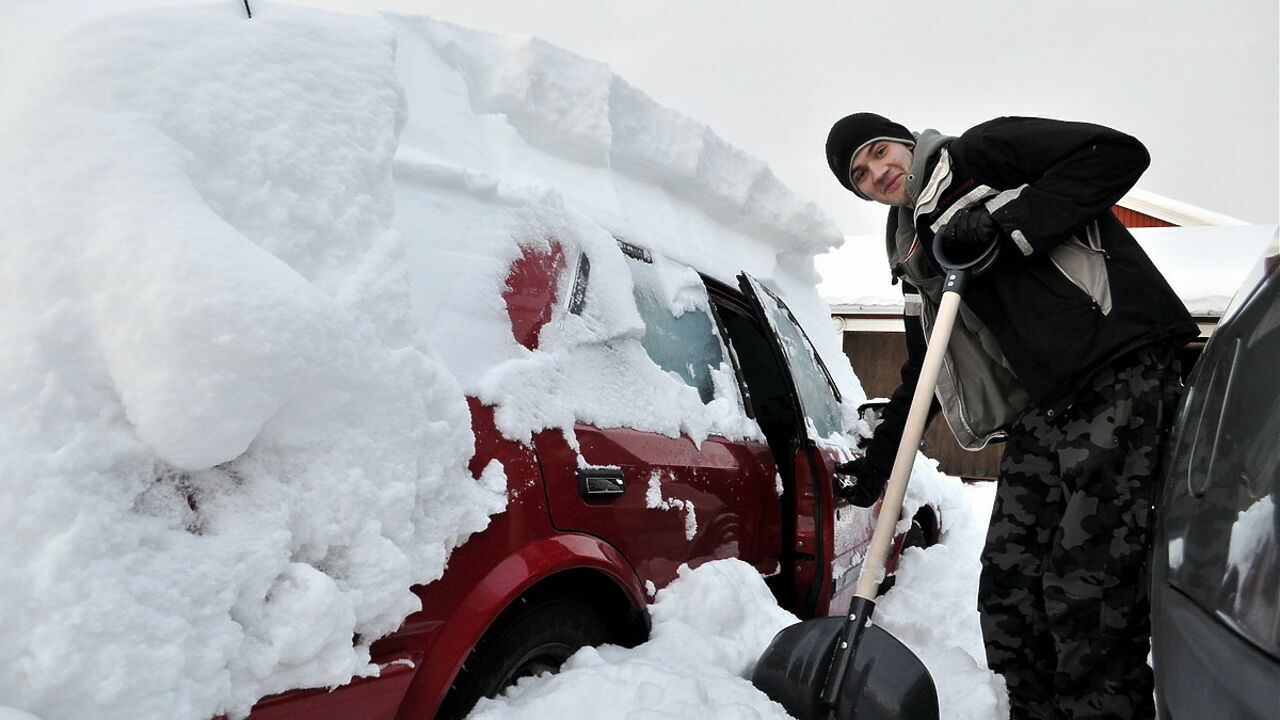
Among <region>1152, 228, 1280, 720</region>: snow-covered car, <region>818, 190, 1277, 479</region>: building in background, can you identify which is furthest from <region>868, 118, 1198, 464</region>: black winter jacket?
<region>818, 190, 1277, 479</region>: building in background

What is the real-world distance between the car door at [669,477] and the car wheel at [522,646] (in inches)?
7.1

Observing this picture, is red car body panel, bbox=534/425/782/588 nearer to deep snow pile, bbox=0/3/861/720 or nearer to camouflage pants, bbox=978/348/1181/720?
deep snow pile, bbox=0/3/861/720

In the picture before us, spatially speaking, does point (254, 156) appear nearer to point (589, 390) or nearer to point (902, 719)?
point (589, 390)

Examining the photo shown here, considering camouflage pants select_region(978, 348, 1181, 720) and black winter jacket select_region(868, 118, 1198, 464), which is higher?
black winter jacket select_region(868, 118, 1198, 464)

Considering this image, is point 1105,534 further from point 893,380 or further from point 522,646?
point 893,380

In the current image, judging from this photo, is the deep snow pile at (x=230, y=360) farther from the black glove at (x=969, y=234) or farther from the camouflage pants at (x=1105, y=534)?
the camouflage pants at (x=1105, y=534)

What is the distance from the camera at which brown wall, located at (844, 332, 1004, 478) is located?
1198cm

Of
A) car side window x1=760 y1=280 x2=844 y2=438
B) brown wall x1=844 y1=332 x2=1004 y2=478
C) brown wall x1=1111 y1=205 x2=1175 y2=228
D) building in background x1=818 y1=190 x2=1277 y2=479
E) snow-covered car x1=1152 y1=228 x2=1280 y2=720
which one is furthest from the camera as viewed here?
brown wall x1=1111 y1=205 x2=1175 y2=228

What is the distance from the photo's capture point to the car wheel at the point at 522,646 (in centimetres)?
158

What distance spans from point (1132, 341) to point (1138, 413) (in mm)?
184

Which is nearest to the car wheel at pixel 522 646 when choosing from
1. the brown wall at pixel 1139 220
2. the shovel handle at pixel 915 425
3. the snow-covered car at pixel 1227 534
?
the shovel handle at pixel 915 425

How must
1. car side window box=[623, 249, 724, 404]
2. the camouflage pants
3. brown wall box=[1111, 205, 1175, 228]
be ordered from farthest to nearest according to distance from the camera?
brown wall box=[1111, 205, 1175, 228], car side window box=[623, 249, 724, 404], the camouflage pants

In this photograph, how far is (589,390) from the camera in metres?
1.98

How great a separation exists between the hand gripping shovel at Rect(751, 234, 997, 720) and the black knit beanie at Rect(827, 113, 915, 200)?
44 cm
